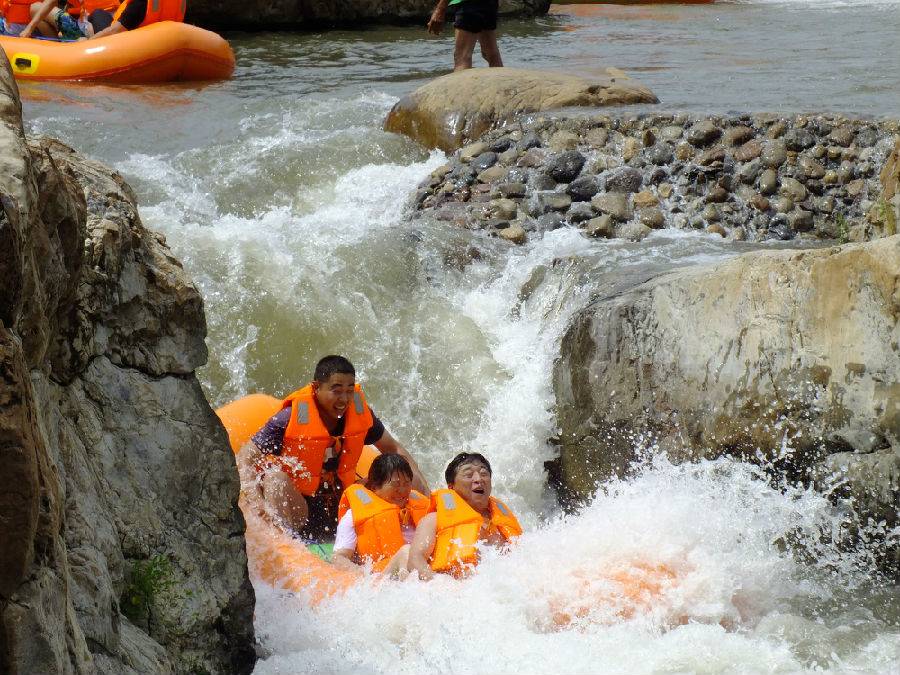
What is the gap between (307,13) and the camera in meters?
17.3

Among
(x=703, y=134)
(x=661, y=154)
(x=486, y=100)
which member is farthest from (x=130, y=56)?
(x=703, y=134)

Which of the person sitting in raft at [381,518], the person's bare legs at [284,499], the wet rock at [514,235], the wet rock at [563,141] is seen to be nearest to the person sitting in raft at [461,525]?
the person sitting in raft at [381,518]

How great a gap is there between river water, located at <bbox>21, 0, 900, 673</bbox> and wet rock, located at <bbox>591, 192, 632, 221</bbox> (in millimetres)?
385

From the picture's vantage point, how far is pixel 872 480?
4.65 meters

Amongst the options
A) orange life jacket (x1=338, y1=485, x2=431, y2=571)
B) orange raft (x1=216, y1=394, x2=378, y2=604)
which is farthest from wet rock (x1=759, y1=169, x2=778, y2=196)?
orange raft (x1=216, y1=394, x2=378, y2=604)

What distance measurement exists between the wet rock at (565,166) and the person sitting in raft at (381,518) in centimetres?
412

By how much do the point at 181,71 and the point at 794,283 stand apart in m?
9.77

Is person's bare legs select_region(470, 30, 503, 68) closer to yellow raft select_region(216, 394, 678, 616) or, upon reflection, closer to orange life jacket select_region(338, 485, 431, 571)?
orange life jacket select_region(338, 485, 431, 571)

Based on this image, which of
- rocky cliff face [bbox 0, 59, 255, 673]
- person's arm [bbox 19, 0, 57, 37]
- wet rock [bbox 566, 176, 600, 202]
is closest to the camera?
rocky cliff face [bbox 0, 59, 255, 673]

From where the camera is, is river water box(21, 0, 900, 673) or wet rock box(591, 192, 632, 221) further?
wet rock box(591, 192, 632, 221)

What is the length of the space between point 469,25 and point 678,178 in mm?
3565

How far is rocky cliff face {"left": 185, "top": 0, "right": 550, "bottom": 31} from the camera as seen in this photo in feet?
55.6

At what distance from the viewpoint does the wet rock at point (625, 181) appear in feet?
27.9

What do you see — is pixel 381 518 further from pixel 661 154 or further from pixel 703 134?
pixel 703 134
